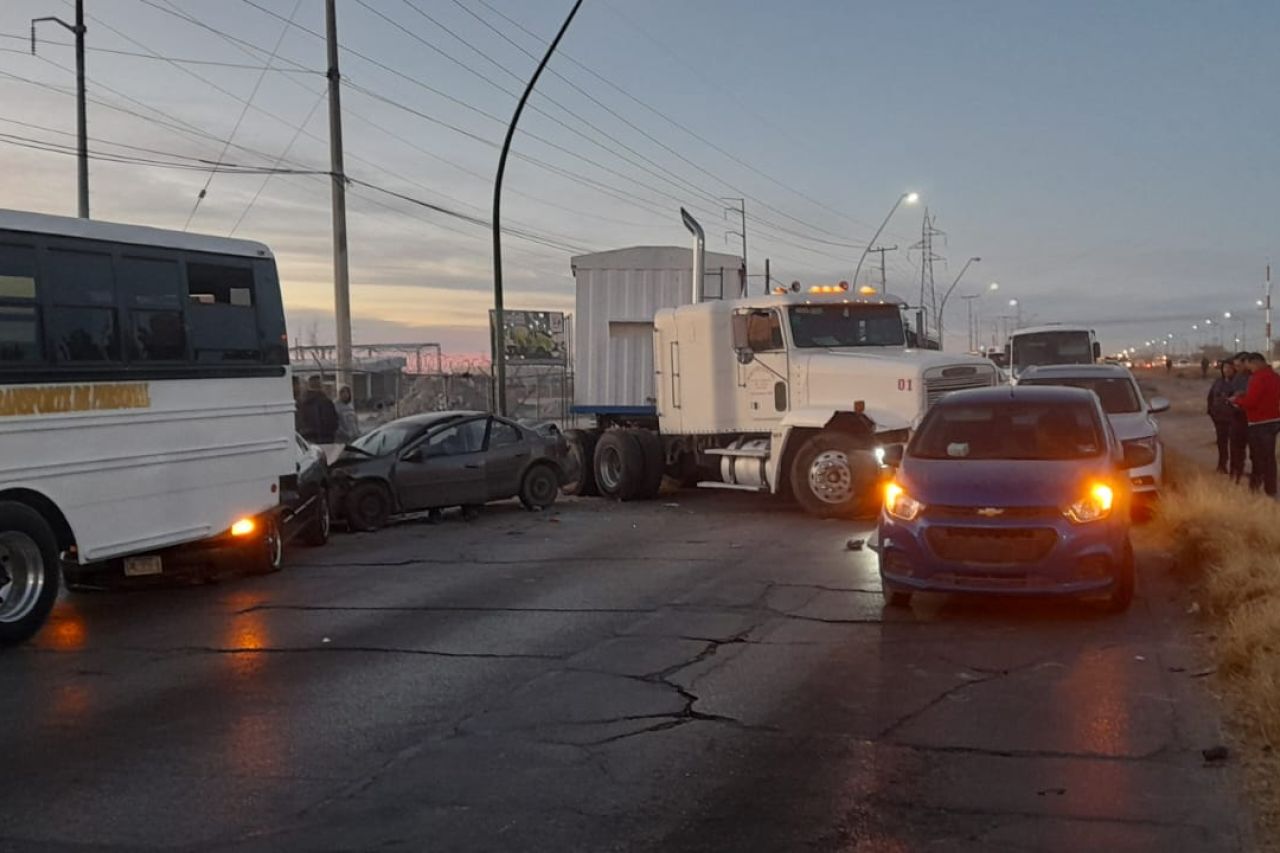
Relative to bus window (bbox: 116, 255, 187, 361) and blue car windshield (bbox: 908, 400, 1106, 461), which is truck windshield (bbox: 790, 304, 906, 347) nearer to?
blue car windshield (bbox: 908, 400, 1106, 461)

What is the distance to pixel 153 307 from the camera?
1104 centimetres

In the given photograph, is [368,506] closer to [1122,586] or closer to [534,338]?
[1122,586]

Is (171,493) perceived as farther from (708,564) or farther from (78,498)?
(708,564)

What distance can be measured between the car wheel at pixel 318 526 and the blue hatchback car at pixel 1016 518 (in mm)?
7367

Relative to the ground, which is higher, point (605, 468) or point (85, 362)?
point (85, 362)

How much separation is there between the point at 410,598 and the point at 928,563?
15.0 feet

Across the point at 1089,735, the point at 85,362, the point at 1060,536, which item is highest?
the point at 85,362

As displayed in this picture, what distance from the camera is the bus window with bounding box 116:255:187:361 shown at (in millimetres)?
10805

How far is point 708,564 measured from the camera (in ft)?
42.2

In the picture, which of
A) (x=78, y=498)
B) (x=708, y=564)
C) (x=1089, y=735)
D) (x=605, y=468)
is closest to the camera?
(x=1089, y=735)

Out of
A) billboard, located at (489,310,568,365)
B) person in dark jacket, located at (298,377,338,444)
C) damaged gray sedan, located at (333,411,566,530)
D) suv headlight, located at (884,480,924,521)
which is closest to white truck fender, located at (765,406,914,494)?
damaged gray sedan, located at (333,411,566,530)

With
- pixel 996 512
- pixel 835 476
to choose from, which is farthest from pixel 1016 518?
pixel 835 476

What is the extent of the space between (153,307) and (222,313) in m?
0.90

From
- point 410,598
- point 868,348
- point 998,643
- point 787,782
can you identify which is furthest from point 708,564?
point 787,782
